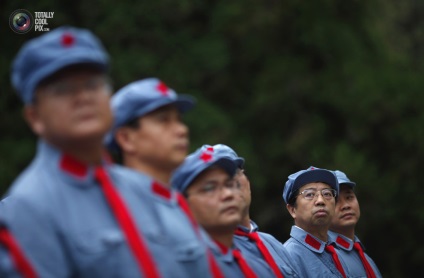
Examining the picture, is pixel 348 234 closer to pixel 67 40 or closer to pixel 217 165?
pixel 217 165

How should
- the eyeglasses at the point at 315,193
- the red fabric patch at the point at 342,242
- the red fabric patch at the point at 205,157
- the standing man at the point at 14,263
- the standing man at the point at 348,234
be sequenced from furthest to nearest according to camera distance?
the red fabric patch at the point at 342,242 → the standing man at the point at 348,234 → the eyeglasses at the point at 315,193 → the red fabric patch at the point at 205,157 → the standing man at the point at 14,263

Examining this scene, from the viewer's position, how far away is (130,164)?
15.0 feet

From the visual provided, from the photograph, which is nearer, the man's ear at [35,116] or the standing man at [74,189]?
the standing man at [74,189]

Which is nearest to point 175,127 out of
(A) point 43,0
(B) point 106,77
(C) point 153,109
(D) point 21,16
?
(C) point 153,109

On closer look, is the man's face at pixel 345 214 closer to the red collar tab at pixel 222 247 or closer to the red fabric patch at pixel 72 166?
the red collar tab at pixel 222 247

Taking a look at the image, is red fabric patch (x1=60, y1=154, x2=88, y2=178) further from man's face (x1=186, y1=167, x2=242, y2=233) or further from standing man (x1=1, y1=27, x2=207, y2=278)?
man's face (x1=186, y1=167, x2=242, y2=233)

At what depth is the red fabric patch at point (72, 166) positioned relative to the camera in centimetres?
395

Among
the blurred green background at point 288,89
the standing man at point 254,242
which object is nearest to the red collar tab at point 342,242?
the standing man at point 254,242

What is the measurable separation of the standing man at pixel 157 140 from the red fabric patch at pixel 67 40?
62 cm

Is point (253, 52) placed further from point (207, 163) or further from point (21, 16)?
point (207, 163)

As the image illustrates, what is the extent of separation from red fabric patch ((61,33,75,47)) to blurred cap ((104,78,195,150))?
61cm

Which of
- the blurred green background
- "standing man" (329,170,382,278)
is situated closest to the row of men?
"standing man" (329,170,382,278)

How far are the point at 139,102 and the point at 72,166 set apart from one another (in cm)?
68

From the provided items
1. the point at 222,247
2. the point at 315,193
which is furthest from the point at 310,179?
the point at 222,247
